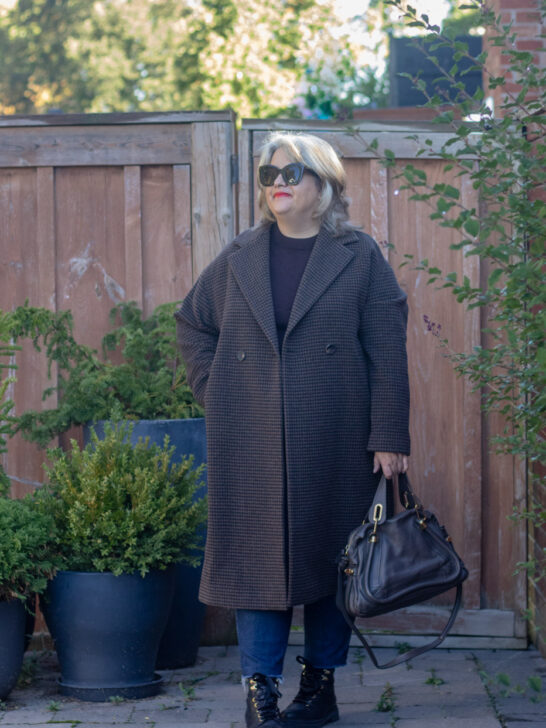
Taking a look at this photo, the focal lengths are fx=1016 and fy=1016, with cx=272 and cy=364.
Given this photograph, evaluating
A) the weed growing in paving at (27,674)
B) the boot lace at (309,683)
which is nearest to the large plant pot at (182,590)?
the weed growing in paving at (27,674)

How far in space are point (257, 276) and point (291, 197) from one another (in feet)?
0.97

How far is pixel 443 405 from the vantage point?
15.3ft

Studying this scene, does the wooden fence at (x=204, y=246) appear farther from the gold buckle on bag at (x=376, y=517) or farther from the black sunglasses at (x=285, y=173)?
the gold buckle on bag at (x=376, y=517)

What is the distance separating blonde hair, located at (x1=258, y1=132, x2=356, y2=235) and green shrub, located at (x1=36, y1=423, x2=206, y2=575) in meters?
1.07

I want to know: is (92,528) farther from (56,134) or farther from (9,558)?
(56,134)

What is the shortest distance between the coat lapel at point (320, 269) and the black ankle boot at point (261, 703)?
117cm

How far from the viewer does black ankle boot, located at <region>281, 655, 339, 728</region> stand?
347 cm

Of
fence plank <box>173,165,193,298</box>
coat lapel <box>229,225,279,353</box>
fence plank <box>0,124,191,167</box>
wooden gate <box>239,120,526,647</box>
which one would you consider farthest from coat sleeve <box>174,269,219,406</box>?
fence plank <box>0,124,191,167</box>

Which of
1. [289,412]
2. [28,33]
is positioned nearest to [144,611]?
[289,412]

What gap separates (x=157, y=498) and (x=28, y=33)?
2308cm

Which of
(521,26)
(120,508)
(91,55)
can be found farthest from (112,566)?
(91,55)

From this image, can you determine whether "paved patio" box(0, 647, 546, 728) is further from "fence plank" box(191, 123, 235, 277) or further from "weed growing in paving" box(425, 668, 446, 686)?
"fence plank" box(191, 123, 235, 277)

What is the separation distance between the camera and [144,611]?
3818 mm

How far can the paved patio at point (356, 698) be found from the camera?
3.55 metres
